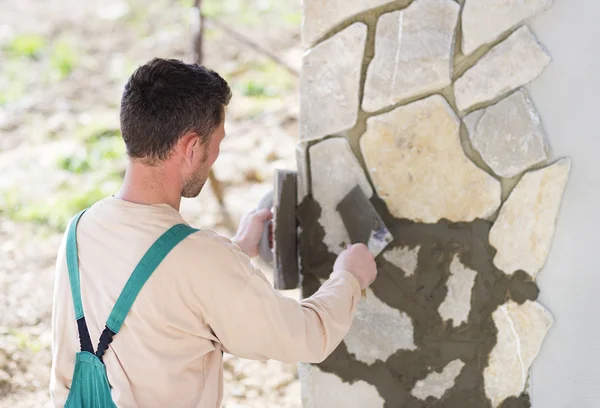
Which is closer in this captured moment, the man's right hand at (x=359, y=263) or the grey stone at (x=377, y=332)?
the man's right hand at (x=359, y=263)

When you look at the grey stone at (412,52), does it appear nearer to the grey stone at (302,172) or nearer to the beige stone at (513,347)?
the grey stone at (302,172)

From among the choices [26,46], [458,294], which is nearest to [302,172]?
[458,294]

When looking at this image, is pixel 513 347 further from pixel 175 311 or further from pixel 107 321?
pixel 107 321

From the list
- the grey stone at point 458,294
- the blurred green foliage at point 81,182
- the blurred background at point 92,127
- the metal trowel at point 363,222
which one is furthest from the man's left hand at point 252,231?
the blurred green foliage at point 81,182

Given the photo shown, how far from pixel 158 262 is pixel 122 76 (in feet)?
18.6

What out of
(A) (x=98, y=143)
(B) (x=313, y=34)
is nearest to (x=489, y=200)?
(B) (x=313, y=34)

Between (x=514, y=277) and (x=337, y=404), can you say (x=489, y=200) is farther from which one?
(x=337, y=404)

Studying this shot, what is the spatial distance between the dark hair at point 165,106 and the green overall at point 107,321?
22 centimetres

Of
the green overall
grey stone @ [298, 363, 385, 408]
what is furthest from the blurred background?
the green overall

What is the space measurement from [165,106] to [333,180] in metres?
0.78

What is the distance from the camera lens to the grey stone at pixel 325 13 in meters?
2.29

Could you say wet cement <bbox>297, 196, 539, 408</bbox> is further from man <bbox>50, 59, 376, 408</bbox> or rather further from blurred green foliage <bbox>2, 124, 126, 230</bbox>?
blurred green foliage <bbox>2, 124, 126, 230</bbox>

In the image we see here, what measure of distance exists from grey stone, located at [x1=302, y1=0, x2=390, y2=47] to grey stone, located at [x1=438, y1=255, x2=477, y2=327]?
0.82 metres

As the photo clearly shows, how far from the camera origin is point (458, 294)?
2385 mm
